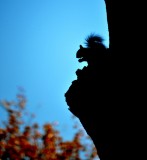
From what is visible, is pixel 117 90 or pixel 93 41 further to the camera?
pixel 93 41

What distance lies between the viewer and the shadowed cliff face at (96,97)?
8.18ft

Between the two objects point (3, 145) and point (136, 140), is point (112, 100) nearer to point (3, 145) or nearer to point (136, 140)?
point (136, 140)

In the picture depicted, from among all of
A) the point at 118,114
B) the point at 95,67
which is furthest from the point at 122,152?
the point at 95,67

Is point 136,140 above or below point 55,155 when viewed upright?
below

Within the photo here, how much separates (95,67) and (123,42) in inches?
18.6

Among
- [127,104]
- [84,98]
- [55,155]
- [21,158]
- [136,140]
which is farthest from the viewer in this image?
[55,155]

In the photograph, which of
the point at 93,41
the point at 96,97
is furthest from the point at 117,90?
the point at 93,41

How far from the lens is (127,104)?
230cm

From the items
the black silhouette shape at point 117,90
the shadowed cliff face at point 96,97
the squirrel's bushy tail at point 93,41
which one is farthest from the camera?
the squirrel's bushy tail at point 93,41

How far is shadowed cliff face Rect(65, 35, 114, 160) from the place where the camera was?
249 centimetres

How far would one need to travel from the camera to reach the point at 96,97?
263 centimetres

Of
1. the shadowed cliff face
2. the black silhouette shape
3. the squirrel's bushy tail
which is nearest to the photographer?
the black silhouette shape

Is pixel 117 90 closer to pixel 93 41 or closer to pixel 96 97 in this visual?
pixel 96 97

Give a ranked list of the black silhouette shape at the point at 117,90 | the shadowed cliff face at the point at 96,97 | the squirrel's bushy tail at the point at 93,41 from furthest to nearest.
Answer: the squirrel's bushy tail at the point at 93,41
the shadowed cliff face at the point at 96,97
the black silhouette shape at the point at 117,90
